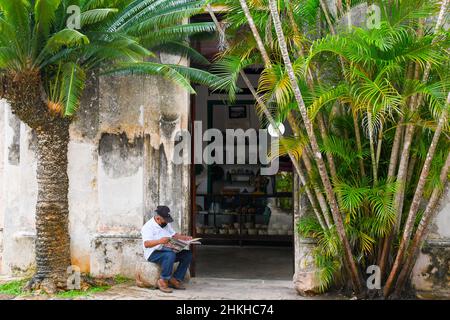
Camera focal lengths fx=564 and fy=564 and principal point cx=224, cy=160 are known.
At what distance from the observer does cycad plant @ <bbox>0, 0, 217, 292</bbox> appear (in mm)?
7785

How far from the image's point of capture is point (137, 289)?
8.76 meters

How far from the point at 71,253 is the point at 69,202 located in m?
0.87

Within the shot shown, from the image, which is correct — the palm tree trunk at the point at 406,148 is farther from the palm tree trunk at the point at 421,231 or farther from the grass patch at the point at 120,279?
the grass patch at the point at 120,279

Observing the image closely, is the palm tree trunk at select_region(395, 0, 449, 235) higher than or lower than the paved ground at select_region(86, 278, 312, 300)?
higher

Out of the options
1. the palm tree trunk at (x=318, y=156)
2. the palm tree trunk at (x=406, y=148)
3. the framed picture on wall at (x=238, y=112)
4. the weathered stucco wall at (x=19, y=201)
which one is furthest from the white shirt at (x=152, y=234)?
the framed picture on wall at (x=238, y=112)

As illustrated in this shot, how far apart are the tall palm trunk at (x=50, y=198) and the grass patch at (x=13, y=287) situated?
0.24m

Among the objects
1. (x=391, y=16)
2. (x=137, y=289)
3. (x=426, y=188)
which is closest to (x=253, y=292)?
(x=137, y=289)

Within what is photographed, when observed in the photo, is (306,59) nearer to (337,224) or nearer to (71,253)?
(337,224)

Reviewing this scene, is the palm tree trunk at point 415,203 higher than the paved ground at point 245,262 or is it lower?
higher

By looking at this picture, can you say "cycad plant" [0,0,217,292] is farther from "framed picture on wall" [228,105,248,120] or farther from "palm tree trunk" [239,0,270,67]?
"framed picture on wall" [228,105,248,120]

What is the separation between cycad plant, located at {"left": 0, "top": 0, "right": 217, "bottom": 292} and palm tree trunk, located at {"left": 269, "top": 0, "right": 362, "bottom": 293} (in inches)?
73.6

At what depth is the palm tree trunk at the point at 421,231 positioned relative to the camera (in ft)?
23.7

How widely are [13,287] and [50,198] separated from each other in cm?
160

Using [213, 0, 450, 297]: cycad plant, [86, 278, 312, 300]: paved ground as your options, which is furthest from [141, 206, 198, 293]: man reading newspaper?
[213, 0, 450, 297]: cycad plant
